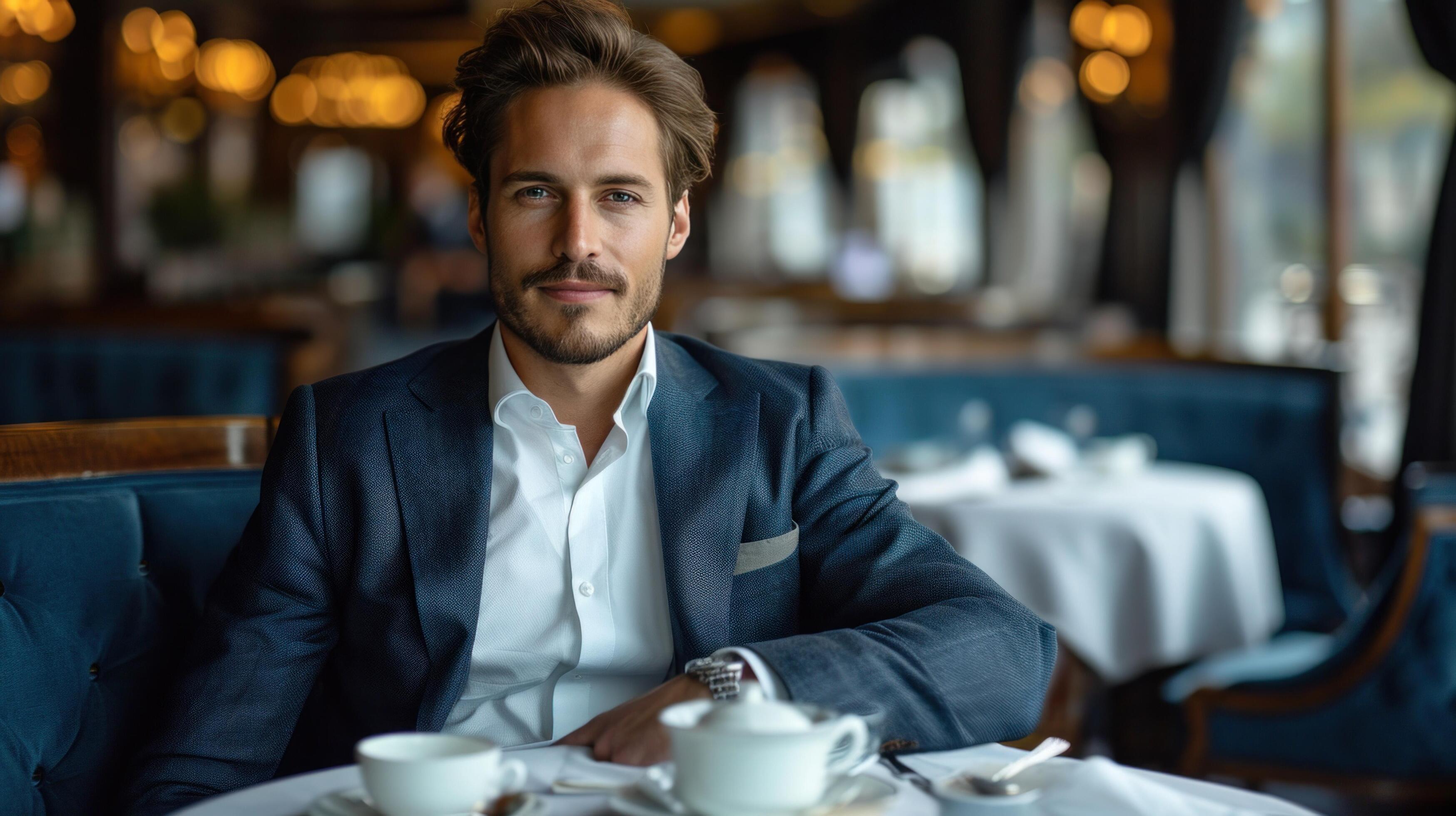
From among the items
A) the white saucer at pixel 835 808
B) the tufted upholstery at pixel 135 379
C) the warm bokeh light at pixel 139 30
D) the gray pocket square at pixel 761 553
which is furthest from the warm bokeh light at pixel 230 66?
the white saucer at pixel 835 808

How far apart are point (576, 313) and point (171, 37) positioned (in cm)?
1075

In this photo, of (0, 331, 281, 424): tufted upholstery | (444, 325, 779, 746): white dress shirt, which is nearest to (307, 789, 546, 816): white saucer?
(444, 325, 779, 746): white dress shirt

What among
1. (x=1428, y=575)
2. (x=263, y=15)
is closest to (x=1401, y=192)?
(x=1428, y=575)

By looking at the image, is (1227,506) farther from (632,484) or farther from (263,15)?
(263,15)

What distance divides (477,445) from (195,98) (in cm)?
1677

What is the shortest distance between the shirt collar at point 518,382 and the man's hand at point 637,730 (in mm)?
442

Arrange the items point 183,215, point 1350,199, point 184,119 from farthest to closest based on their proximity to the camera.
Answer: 1. point 184,119
2. point 183,215
3. point 1350,199

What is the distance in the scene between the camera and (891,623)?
1.38 m

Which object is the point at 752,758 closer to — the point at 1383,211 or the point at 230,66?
the point at 1383,211

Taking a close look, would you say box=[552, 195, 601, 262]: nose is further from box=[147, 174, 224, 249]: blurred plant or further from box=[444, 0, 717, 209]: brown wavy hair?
box=[147, 174, 224, 249]: blurred plant

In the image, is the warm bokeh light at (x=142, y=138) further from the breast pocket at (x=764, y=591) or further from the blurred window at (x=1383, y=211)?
the breast pocket at (x=764, y=591)

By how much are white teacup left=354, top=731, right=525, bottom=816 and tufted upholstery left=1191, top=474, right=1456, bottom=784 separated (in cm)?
251

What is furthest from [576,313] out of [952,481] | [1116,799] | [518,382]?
[952,481]

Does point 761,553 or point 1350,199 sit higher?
point 1350,199
